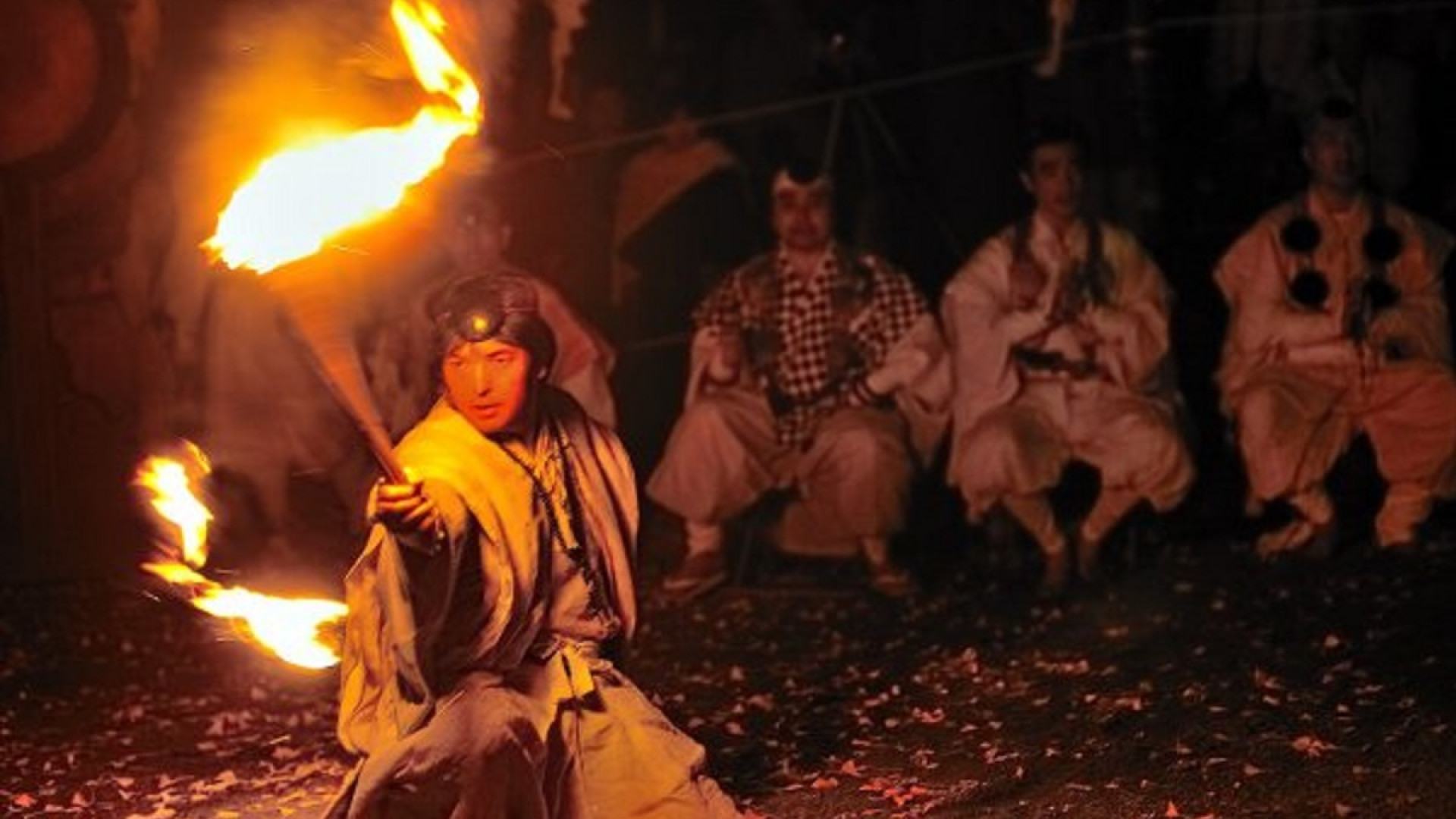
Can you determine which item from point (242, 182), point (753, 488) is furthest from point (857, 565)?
point (242, 182)

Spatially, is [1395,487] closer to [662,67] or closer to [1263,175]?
[1263,175]

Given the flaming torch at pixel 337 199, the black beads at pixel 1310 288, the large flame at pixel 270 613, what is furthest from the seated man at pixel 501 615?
the black beads at pixel 1310 288

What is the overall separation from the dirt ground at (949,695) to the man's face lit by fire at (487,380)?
1.11m

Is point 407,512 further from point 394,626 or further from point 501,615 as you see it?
point 501,615

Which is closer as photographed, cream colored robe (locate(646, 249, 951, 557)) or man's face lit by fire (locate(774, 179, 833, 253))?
cream colored robe (locate(646, 249, 951, 557))

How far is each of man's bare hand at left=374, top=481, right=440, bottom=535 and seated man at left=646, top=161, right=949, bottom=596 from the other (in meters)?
5.36

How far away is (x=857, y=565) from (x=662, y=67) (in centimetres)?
361

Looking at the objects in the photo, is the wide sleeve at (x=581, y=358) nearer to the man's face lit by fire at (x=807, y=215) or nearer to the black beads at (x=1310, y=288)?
the man's face lit by fire at (x=807, y=215)

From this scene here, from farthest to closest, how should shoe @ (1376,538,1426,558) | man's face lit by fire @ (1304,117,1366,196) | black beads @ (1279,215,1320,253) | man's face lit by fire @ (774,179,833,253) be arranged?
man's face lit by fire @ (774,179,833,253) < black beads @ (1279,215,1320,253) < man's face lit by fire @ (1304,117,1366,196) < shoe @ (1376,538,1426,558)

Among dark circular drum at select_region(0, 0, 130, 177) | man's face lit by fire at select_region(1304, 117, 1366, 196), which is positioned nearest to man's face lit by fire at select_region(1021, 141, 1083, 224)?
man's face lit by fire at select_region(1304, 117, 1366, 196)

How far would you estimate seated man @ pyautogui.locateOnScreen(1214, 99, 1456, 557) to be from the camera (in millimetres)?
10336

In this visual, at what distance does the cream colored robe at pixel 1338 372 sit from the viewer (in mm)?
10320

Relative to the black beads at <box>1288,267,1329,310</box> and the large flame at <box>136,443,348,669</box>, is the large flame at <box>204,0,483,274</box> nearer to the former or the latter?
the large flame at <box>136,443,348,669</box>

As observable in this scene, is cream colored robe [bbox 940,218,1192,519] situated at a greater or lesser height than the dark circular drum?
lesser
